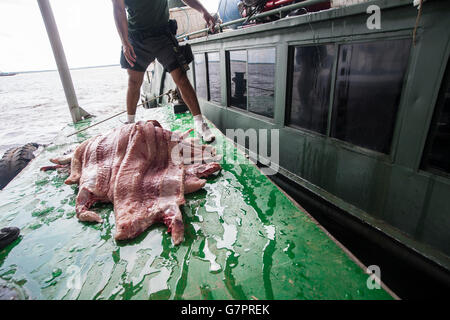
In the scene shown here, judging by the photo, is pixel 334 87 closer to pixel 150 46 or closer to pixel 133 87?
pixel 150 46

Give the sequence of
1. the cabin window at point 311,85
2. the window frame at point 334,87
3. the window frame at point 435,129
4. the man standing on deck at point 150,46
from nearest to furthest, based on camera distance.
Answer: the window frame at point 435,129 → the window frame at point 334,87 → the cabin window at point 311,85 → the man standing on deck at point 150,46

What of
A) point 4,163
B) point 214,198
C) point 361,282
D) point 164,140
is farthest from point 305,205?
point 4,163

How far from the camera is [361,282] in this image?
1.78m

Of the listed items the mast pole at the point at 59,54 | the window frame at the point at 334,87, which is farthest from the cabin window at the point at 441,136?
the mast pole at the point at 59,54

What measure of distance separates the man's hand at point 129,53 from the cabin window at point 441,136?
4163 millimetres

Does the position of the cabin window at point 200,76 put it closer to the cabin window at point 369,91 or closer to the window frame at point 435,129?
the cabin window at point 369,91

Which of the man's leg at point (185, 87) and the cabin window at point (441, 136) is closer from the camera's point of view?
the cabin window at point (441, 136)

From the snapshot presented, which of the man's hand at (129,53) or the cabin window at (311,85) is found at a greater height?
the man's hand at (129,53)

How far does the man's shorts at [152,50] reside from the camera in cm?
443

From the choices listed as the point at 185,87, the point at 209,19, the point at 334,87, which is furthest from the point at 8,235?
the point at 209,19

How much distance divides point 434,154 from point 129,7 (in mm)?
4806
